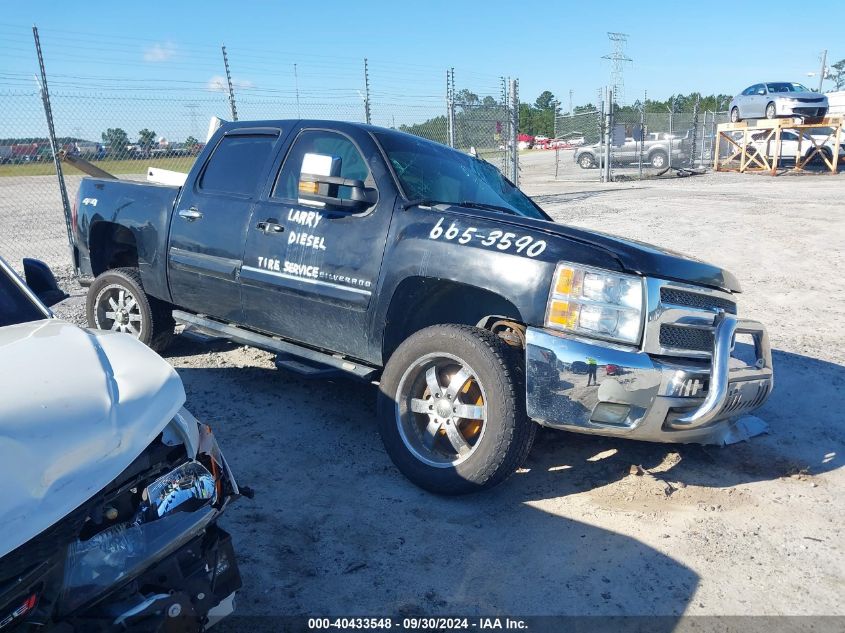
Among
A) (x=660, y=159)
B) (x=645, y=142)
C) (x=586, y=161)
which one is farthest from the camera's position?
(x=586, y=161)

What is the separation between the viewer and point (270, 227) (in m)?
4.66

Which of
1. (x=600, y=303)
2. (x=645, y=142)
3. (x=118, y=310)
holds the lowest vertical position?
(x=118, y=310)

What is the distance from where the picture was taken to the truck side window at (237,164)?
4.97 meters

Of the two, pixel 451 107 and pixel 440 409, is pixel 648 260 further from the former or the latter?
pixel 451 107


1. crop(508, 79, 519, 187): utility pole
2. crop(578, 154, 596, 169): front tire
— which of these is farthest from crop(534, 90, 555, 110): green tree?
crop(508, 79, 519, 187): utility pole

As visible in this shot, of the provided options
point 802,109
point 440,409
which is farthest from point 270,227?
point 802,109

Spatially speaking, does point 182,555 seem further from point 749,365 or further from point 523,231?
point 749,365

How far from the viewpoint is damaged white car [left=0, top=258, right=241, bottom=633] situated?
187 cm

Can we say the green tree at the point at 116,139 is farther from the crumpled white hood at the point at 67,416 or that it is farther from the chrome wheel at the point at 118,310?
the crumpled white hood at the point at 67,416

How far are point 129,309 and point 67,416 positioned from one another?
4030 mm

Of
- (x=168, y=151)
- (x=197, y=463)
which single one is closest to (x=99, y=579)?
(x=197, y=463)

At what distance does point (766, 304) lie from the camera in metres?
7.60

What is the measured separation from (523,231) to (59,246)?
10866 mm

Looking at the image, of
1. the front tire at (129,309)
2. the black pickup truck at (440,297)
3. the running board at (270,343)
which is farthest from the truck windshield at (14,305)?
the front tire at (129,309)
